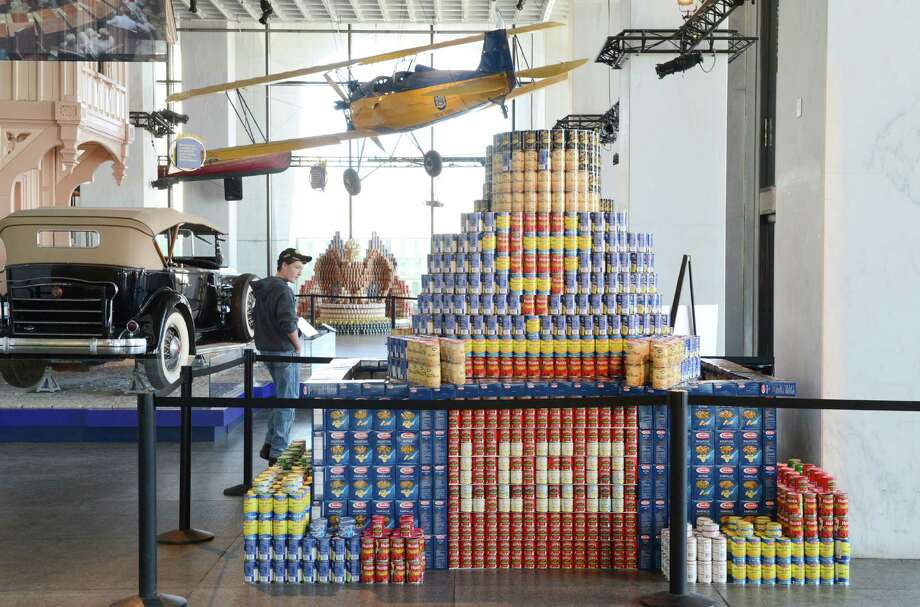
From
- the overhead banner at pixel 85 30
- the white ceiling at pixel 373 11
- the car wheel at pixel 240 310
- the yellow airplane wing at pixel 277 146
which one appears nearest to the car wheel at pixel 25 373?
the car wheel at pixel 240 310

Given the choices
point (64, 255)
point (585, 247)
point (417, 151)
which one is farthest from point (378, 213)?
point (585, 247)

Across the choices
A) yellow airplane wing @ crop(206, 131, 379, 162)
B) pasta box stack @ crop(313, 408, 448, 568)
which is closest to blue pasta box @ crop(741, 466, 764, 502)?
pasta box stack @ crop(313, 408, 448, 568)

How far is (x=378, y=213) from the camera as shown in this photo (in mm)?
25891

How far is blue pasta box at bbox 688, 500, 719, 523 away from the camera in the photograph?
205 inches

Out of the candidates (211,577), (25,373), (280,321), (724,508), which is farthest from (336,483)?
(25,373)

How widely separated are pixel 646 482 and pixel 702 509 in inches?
13.3

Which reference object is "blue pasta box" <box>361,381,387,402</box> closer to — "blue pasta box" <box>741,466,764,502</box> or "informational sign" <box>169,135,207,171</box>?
"blue pasta box" <box>741,466,764,502</box>

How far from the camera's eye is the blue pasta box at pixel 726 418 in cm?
521

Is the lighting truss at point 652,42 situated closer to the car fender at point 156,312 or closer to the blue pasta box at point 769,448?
the car fender at point 156,312

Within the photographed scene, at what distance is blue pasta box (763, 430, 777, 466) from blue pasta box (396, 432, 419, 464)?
1851mm

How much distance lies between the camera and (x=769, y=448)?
5250 mm

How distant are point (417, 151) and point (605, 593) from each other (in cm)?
2175

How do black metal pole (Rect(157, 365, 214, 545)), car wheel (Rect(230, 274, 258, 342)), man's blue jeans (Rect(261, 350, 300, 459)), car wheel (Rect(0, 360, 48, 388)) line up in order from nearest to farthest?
black metal pole (Rect(157, 365, 214, 545)) → man's blue jeans (Rect(261, 350, 300, 459)) → car wheel (Rect(0, 360, 48, 388)) → car wheel (Rect(230, 274, 258, 342))

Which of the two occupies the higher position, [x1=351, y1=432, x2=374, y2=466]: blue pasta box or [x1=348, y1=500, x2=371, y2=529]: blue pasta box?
[x1=351, y1=432, x2=374, y2=466]: blue pasta box
